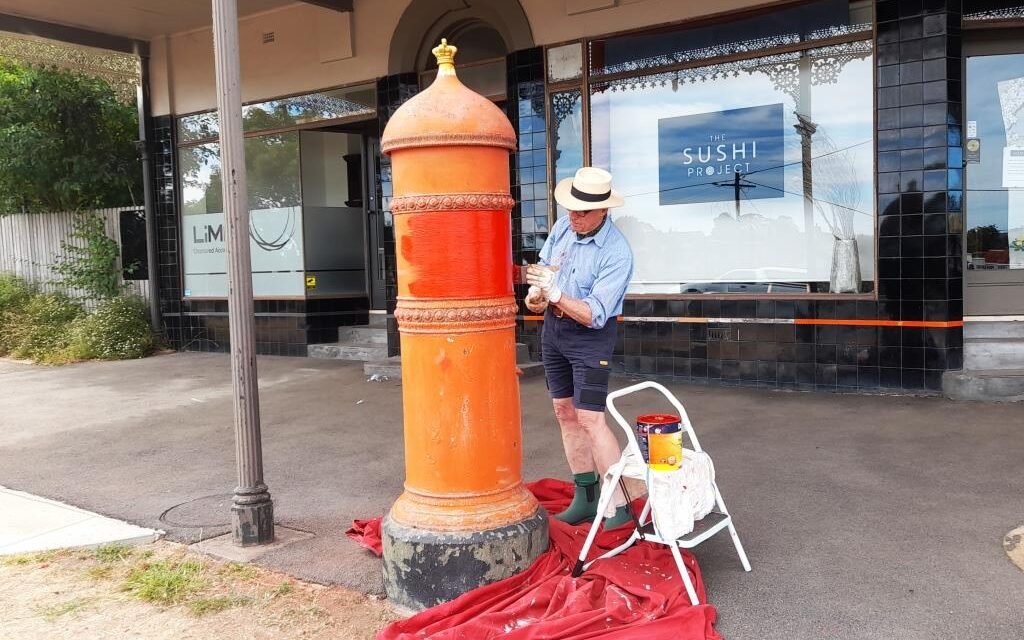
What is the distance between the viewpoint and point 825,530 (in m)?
4.17

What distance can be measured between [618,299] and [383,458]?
261 cm

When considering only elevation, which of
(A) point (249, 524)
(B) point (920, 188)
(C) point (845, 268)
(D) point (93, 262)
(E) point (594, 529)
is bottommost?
(A) point (249, 524)

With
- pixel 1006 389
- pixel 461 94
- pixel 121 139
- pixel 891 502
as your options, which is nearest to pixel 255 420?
→ pixel 461 94

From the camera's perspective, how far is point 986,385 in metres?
6.89

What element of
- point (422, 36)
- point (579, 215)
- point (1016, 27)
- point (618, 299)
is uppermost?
point (422, 36)

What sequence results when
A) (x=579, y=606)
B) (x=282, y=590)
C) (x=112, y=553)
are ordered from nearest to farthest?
(x=579, y=606) → (x=282, y=590) → (x=112, y=553)

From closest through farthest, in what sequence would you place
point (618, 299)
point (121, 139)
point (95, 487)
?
point (618, 299), point (95, 487), point (121, 139)

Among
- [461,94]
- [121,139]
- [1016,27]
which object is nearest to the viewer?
[461,94]

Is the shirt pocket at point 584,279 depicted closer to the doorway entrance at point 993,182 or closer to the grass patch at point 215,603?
the grass patch at point 215,603

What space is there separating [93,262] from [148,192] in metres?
1.72

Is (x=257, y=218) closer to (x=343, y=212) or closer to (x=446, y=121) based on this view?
(x=343, y=212)

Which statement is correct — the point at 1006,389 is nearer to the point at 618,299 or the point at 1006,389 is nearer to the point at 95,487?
the point at 618,299

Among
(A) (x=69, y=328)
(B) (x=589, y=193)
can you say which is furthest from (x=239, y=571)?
(A) (x=69, y=328)

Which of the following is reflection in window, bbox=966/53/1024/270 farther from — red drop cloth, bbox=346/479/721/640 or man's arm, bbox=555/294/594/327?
red drop cloth, bbox=346/479/721/640
